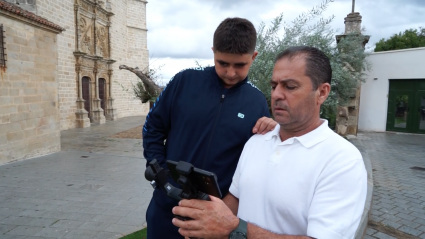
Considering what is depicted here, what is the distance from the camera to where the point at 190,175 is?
1.11 m

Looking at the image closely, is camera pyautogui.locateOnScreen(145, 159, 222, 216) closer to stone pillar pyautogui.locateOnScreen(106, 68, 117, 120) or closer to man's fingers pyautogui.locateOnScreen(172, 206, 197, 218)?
man's fingers pyautogui.locateOnScreen(172, 206, 197, 218)

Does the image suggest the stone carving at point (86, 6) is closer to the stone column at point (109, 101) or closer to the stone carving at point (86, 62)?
the stone carving at point (86, 62)

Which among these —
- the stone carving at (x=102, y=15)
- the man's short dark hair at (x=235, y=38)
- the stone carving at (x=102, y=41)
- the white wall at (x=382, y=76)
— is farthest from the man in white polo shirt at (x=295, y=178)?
the stone carving at (x=102, y=15)

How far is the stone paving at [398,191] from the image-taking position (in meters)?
4.12

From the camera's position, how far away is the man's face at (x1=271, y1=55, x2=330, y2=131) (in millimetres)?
1309

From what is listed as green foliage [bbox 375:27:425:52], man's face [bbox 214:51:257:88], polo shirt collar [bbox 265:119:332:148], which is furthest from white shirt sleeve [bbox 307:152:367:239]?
green foliage [bbox 375:27:425:52]

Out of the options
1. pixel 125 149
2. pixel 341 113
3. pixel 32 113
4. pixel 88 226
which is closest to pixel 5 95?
pixel 32 113

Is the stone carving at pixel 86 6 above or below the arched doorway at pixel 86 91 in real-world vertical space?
above

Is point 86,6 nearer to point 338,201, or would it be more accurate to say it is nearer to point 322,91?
point 322,91

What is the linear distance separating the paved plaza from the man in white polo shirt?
3.03m

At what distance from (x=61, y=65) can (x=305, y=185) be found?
17008mm

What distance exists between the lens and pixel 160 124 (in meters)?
1.89

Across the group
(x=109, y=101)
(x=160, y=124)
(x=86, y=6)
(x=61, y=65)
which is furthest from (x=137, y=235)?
(x=109, y=101)

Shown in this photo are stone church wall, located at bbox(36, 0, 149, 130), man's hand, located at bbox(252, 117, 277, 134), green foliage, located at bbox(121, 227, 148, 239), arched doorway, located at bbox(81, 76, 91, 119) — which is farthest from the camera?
arched doorway, located at bbox(81, 76, 91, 119)
